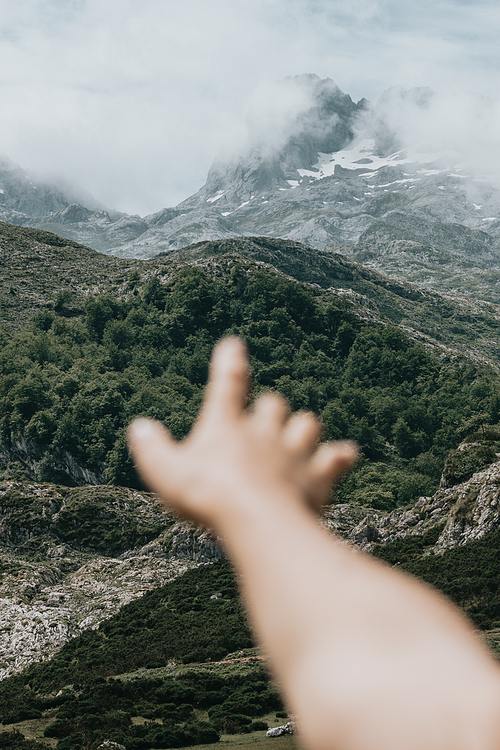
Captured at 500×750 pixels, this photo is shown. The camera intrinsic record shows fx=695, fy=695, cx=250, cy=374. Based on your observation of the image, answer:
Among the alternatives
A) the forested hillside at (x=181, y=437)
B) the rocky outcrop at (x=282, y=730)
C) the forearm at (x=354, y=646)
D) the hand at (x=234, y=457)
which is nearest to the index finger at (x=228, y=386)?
the hand at (x=234, y=457)

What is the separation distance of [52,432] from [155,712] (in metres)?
102

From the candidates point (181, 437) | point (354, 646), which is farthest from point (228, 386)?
point (181, 437)

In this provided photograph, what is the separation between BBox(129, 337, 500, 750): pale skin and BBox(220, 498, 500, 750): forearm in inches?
1.3

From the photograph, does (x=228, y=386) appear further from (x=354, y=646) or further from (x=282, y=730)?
(x=282, y=730)

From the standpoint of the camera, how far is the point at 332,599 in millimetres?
20547

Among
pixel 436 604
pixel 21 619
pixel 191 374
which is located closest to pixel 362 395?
pixel 191 374

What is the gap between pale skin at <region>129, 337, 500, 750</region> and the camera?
17953 millimetres

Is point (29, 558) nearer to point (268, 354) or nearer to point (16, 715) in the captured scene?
point (16, 715)

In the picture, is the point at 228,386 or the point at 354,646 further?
the point at 228,386

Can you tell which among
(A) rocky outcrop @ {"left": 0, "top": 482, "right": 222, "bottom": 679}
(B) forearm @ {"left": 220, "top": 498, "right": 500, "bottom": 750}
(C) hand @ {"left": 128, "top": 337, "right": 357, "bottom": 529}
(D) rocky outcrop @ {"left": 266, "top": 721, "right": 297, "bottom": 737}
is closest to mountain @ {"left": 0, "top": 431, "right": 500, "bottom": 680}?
(A) rocky outcrop @ {"left": 0, "top": 482, "right": 222, "bottom": 679}

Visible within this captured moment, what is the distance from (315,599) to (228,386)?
7397mm

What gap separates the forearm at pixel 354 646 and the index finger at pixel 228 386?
3.65 meters

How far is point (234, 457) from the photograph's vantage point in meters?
21.4

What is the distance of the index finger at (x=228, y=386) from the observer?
911 inches
